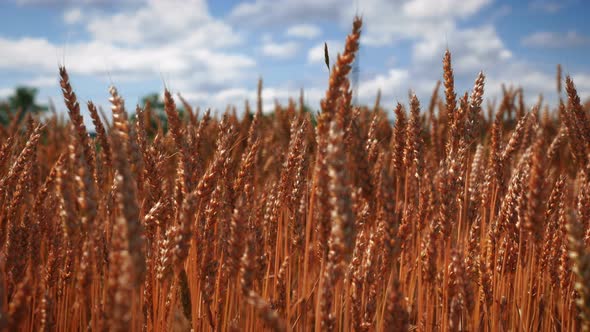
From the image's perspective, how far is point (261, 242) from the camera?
1.85m

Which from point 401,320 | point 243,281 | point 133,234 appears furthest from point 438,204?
point 133,234

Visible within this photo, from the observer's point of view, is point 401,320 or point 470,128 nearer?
point 401,320

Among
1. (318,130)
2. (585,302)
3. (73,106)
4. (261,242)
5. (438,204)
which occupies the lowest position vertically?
(585,302)

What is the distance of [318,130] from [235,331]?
588mm

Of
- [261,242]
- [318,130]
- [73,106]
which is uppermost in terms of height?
[73,106]

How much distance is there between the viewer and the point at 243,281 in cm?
139

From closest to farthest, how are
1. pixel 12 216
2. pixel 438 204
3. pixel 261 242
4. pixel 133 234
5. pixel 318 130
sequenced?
pixel 133 234 → pixel 318 130 → pixel 438 204 → pixel 261 242 → pixel 12 216

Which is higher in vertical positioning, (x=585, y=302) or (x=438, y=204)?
(x=438, y=204)

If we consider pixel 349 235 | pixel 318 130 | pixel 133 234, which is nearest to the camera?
pixel 133 234

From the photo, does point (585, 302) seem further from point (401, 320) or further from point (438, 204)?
point (438, 204)

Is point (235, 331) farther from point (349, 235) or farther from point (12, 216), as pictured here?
point (12, 216)

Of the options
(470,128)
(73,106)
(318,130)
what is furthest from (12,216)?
(470,128)

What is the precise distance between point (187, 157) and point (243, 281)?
645 mm

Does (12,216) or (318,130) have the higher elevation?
(318,130)
